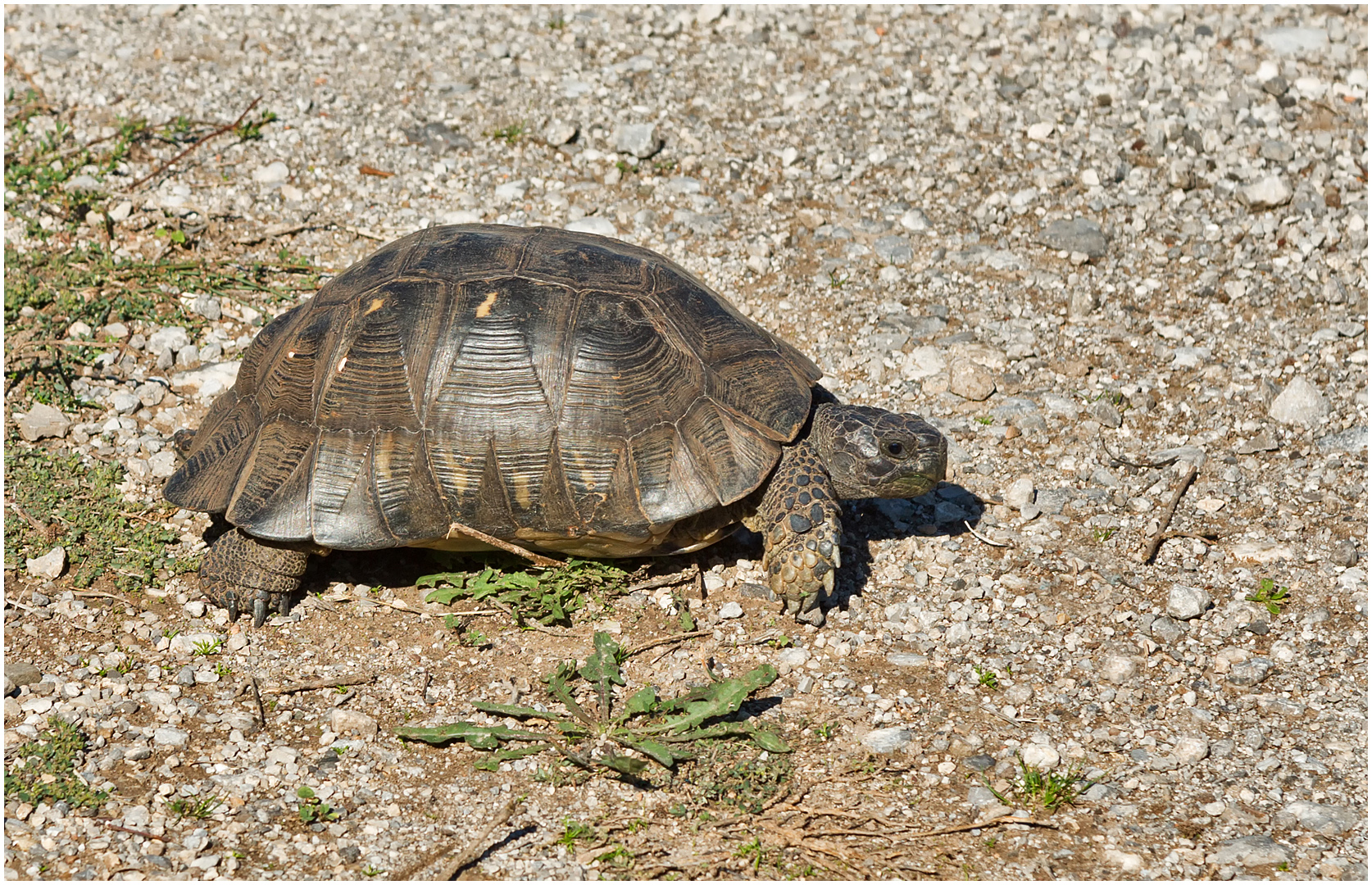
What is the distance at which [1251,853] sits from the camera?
3699 mm

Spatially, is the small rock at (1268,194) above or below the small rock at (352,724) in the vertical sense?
above

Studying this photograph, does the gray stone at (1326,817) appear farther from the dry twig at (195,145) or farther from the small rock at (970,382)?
the dry twig at (195,145)

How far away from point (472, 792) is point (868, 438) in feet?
7.01

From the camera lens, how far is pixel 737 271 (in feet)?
22.9

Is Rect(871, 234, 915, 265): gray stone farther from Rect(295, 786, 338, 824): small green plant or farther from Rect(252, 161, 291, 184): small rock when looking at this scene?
Rect(295, 786, 338, 824): small green plant

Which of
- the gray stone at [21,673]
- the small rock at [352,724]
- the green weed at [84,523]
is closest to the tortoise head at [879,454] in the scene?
the small rock at [352,724]

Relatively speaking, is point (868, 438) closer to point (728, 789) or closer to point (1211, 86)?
point (728, 789)

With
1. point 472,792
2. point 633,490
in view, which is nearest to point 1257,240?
point 633,490

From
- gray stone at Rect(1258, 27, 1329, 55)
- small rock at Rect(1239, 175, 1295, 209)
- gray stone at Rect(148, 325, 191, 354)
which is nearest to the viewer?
gray stone at Rect(148, 325, 191, 354)

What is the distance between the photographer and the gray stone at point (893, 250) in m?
7.12

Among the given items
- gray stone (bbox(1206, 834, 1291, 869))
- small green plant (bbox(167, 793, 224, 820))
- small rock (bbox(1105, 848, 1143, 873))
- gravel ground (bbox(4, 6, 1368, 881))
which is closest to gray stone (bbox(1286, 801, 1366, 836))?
gravel ground (bbox(4, 6, 1368, 881))

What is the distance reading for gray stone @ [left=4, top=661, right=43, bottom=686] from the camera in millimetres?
4391

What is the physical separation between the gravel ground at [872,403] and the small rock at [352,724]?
0.01 metres

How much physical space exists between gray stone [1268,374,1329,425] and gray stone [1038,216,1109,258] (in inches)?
59.6
